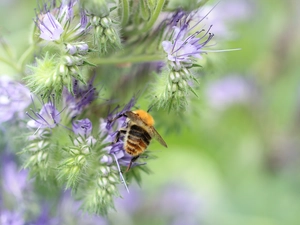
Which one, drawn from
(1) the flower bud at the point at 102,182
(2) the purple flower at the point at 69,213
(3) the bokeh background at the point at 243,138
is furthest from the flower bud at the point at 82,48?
(3) the bokeh background at the point at 243,138

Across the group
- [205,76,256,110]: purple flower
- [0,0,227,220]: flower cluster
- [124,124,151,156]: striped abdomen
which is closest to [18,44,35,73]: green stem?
[0,0,227,220]: flower cluster

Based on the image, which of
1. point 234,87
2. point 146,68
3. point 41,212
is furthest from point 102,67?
point 234,87

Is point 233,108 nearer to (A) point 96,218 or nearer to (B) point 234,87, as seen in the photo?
(B) point 234,87

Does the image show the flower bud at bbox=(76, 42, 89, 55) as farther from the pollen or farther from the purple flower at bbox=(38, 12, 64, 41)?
the pollen

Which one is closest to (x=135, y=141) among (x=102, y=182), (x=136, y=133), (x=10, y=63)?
(x=136, y=133)

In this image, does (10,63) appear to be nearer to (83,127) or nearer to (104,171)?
(83,127)

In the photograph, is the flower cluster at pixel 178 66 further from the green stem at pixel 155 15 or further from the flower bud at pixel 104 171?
the flower bud at pixel 104 171
